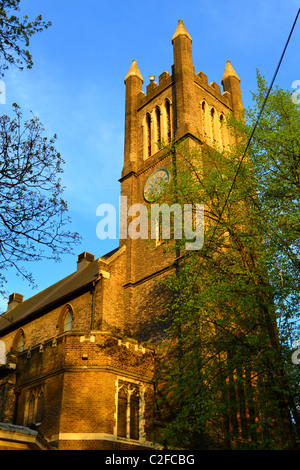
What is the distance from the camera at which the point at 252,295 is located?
1195cm

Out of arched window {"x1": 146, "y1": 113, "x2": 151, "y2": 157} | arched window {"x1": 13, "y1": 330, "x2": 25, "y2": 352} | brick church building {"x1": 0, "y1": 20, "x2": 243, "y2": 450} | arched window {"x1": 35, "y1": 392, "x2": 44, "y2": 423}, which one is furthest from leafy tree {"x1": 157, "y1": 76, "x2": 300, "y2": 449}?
arched window {"x1": 13, "y1": 330, "x2": 25, "y2": 352}

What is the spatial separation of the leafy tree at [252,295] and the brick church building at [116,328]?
10.8 ft

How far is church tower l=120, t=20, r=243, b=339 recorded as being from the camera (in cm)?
2314

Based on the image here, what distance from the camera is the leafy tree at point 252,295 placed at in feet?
37.7

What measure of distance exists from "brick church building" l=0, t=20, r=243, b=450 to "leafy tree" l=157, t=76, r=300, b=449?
3289 millimetres

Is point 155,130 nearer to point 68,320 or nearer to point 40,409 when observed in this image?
point 68,320

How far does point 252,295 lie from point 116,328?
463 inches

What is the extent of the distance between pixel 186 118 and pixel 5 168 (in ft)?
58.8

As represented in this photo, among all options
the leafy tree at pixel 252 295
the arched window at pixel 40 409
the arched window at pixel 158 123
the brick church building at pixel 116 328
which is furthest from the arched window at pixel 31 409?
the arched window at pixel 158 123

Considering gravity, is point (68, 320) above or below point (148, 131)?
below

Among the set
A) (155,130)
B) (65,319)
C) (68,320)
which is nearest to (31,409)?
(68,320)

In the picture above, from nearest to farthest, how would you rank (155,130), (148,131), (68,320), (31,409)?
(31,409) < (68,320) < (155,130) < (148,131)

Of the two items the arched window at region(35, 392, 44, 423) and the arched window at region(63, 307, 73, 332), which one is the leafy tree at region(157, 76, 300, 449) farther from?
the arched window at region(63, 307, 73, 332)
